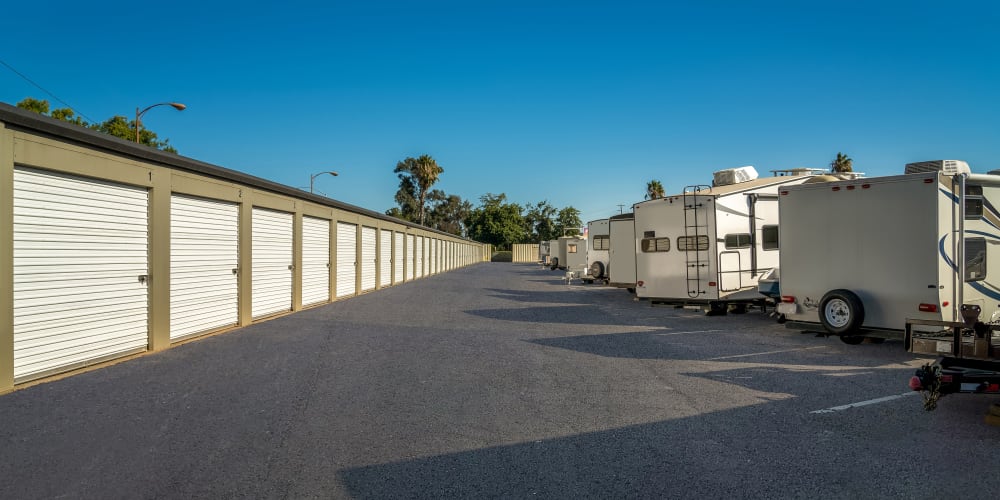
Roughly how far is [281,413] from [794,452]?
16.7 ft

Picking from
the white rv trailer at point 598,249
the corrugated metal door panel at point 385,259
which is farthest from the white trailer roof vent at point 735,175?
the corrugated metal door panel at point 385,259

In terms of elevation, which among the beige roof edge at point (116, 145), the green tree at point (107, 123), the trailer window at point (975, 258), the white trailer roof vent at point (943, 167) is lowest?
the trailer window at point (975, 258)

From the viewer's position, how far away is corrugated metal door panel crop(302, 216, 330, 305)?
17500 mm

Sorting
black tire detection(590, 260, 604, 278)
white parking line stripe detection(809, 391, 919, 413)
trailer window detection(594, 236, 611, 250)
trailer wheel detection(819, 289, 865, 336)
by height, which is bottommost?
white parking line stripe detection(809, 391, 919, 413)

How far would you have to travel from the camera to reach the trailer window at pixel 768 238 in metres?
15.0

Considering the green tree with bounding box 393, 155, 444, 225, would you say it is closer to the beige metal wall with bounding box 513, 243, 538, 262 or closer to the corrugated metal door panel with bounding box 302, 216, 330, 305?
the beige metal wall with bounding box 513, 243, 538, 262

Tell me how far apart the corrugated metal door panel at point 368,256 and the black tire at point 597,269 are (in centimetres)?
1059

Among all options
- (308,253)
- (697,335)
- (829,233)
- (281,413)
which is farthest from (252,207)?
(829,233)

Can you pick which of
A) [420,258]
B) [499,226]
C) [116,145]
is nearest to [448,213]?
[499,226]

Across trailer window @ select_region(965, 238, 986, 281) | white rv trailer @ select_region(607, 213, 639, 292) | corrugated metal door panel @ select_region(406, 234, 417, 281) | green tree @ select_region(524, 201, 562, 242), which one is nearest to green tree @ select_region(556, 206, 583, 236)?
green tree @ select_region(524, 201, 562, 242)

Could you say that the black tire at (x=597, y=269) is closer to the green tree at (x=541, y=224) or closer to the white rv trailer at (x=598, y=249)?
the white rv trailer at (x=598, y=249)

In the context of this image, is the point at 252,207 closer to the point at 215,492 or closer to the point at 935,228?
the point at 215,492

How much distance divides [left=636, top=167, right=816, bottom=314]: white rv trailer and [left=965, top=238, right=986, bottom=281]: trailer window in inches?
233

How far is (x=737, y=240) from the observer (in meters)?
14.6
